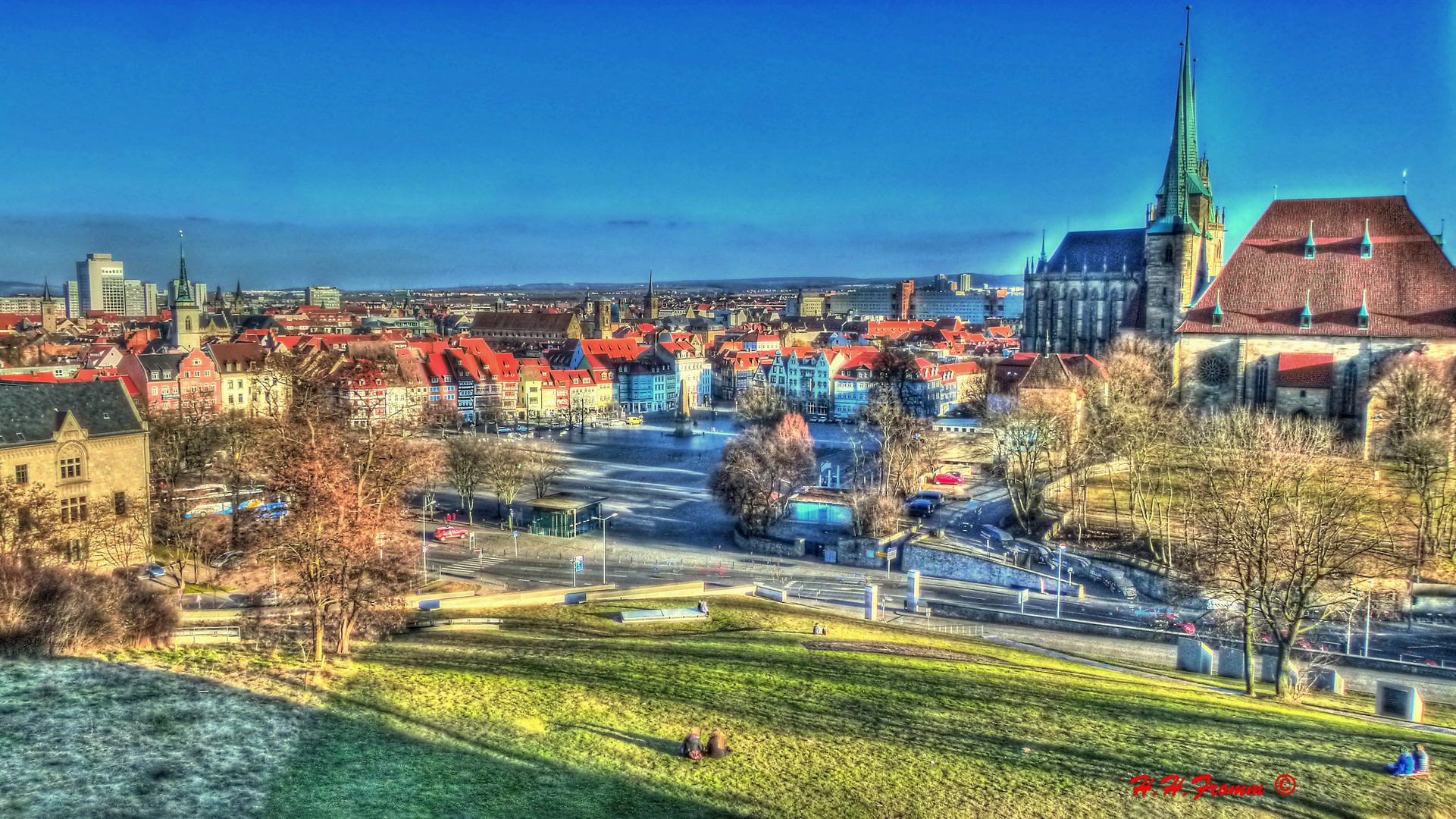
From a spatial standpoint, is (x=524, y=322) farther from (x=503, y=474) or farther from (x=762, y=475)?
(x=762, y=475)

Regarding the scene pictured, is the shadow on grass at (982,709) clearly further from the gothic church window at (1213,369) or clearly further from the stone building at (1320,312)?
the gothic church window at (1213,369)

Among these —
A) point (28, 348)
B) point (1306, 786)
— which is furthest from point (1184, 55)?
point (28, 348)

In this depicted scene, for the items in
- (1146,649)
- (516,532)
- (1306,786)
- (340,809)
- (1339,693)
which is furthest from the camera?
(516,532)

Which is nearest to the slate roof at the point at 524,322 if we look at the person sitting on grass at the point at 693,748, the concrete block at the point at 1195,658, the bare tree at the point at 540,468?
the bare tree at the point at 540,468

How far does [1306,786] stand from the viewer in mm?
15367

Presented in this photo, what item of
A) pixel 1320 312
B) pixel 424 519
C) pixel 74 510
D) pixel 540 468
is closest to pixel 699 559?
pixel 424 519

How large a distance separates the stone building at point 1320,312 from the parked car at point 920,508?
1764 centimetres

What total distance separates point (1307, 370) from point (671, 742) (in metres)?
49.7

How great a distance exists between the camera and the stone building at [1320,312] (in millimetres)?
53438

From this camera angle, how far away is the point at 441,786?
14.2 metres

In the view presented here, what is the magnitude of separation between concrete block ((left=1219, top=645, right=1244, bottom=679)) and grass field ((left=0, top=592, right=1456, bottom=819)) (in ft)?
16.7

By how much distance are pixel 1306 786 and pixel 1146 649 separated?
14.7 meters

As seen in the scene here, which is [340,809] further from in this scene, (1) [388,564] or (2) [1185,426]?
(2) [1185,426]

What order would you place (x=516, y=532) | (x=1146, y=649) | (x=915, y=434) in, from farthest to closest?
(x=915, y=434) → (x=516, y=532) → (x=1146, y=649)
